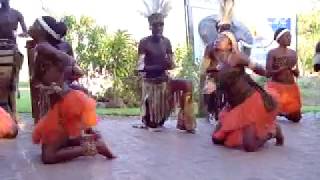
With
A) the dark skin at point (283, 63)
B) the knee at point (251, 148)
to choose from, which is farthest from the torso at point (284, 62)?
the knee at point (251, 148)

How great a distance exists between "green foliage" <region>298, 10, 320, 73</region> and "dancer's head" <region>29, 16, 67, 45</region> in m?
11.0

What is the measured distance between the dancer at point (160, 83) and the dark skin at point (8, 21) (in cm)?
202

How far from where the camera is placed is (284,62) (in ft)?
30.3

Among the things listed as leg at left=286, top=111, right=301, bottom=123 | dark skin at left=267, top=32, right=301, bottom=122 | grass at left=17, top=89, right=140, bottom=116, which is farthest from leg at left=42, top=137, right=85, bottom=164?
grass at left=17, top=89, right=140, bottom=116

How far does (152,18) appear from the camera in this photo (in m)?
8.48

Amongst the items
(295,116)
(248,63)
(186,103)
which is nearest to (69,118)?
(248,63)

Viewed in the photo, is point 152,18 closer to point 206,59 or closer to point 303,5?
point 206,59

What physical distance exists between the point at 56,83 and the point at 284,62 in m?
3.97

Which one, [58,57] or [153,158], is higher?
[58,57]

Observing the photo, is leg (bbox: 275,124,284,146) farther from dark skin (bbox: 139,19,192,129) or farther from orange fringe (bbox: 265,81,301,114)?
orange fringe (bbox: 265,81,301,114)

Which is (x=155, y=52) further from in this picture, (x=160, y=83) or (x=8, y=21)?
(x=8, y=21)

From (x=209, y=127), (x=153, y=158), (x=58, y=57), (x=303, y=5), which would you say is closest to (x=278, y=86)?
(x=209, y=127)

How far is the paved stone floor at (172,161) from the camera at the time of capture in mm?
5586

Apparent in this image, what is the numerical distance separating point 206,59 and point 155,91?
2.79 ft
